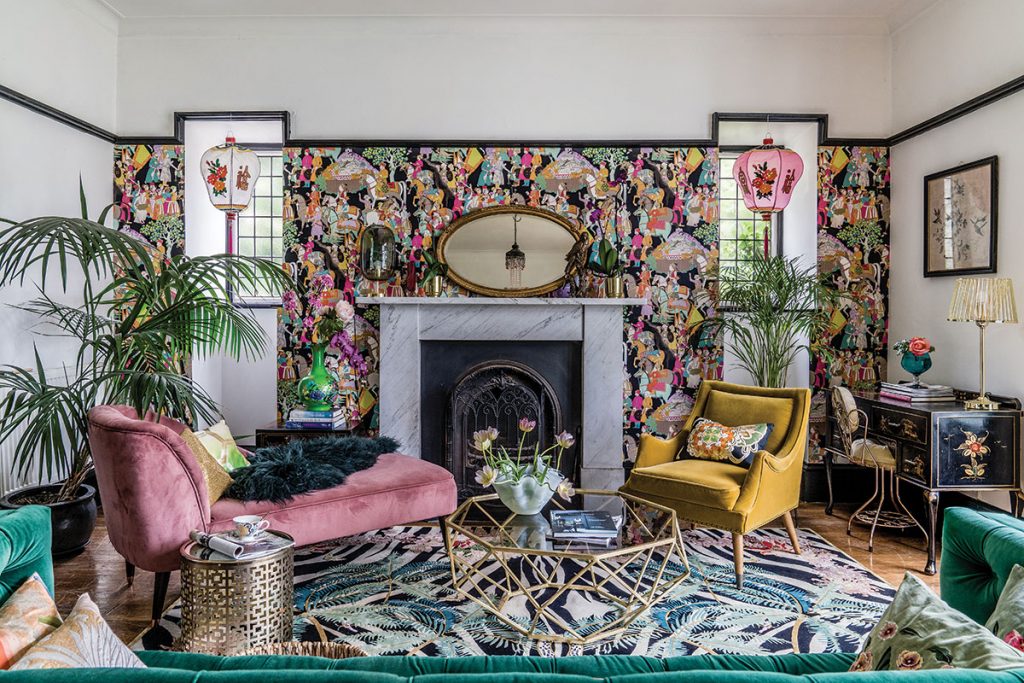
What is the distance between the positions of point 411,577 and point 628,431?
6.68 feet

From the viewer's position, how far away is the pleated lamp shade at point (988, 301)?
11.0 ft

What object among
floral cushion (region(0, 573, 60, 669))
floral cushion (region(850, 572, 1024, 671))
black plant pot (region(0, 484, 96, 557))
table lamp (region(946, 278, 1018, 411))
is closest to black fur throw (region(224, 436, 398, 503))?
black plant pot (region(0, 484, 96, 557))

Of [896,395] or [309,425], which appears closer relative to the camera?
[896,395]

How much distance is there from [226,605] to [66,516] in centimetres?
165

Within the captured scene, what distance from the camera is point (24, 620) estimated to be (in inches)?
49.7

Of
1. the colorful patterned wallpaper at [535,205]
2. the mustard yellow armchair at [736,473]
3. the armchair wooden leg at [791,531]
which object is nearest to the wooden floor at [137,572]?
the armchair wooden leg at [791,531]

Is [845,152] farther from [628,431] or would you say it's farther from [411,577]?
[411,577]

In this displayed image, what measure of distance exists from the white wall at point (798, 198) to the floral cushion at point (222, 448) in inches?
128

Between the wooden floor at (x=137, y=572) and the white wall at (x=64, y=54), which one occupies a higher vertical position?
the white wall at (x=64, y=54)

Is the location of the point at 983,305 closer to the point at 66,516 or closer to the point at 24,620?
the point at 24,620

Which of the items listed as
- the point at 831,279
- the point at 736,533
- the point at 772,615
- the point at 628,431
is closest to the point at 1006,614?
the point at 772,615

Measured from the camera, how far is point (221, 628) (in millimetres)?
2387

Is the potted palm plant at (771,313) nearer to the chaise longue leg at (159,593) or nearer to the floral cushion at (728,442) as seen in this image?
the floral cushion at (728,442)

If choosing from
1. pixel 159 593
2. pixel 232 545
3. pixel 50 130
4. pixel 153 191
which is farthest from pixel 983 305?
pixel 50 130
